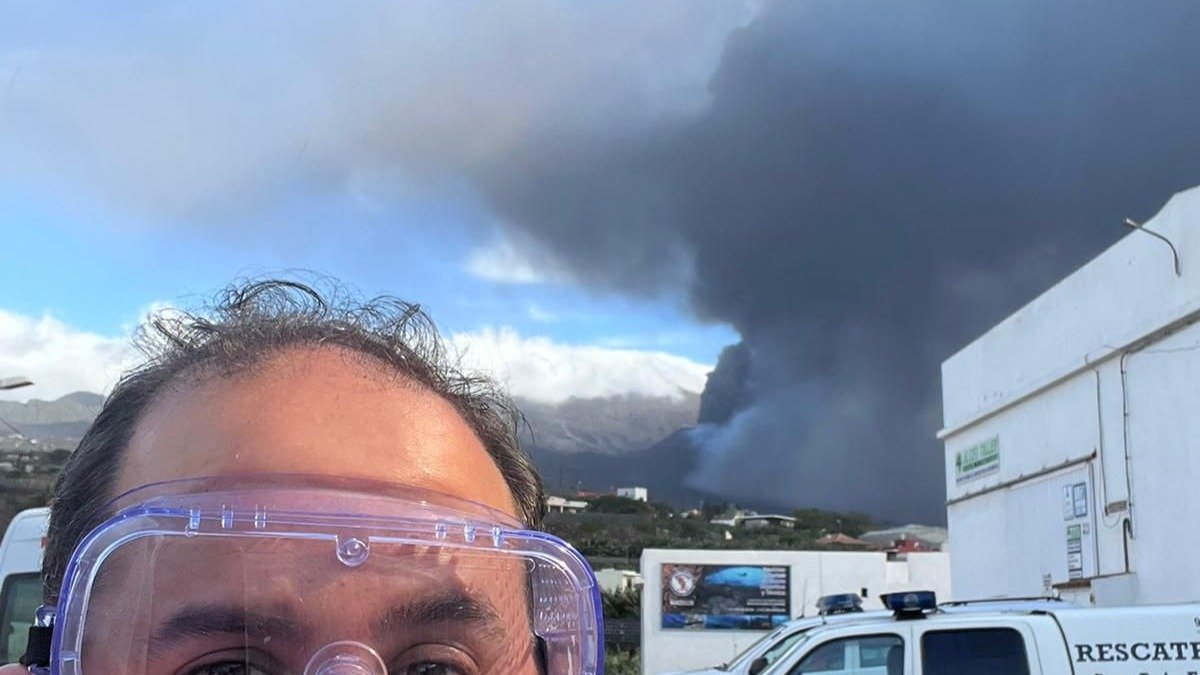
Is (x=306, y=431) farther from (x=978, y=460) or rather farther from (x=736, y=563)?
(x=736, y=563)

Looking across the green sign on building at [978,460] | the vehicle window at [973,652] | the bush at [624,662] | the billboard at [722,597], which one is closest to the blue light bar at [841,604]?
the vehicle window at [973,652]

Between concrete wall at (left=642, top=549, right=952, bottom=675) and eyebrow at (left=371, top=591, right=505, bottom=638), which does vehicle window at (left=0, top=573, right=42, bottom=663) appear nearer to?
eyebrow at (left=371, top=591, right=505, bottom=638)

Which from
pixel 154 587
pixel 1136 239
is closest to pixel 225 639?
pixel 154 587

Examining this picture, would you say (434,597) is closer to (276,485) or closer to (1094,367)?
(276,485)

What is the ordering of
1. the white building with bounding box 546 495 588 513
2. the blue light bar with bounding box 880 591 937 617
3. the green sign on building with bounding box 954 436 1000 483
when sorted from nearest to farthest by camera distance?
the white building with bounding box 546 495 588 513
the blue light bar with bounding box 880 591 937 617
the green sign on building with bounding box 954 436 1000 483

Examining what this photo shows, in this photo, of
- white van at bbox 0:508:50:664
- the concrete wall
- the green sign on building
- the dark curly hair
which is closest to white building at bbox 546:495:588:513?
the dark curly hair
